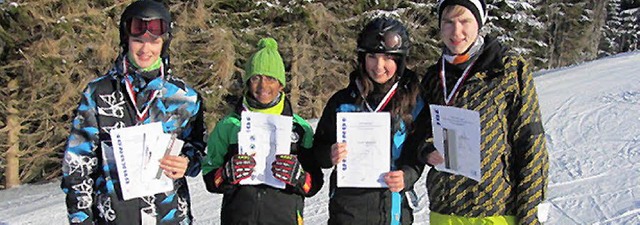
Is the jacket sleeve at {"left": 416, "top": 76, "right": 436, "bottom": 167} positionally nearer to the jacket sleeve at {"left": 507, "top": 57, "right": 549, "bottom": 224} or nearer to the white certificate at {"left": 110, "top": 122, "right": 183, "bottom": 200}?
the jacket sleeve at {"left": 507, "top": 57, "right": 549, "bottom": 224}

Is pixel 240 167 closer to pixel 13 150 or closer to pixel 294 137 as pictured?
pixel 294 137

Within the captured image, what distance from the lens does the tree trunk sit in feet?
46.6

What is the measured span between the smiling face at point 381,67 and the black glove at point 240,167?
0.85 meters

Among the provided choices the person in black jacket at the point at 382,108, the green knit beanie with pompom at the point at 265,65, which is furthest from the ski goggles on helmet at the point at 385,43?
the green knit beanie with pompom at the point at 265,65

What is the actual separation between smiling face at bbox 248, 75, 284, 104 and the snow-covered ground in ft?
10.9

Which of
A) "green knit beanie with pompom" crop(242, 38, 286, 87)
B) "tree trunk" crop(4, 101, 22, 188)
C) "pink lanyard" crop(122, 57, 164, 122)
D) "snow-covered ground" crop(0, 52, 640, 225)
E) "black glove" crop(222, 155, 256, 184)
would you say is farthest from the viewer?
"tree trunk" crop(4, 101, 22, 188)

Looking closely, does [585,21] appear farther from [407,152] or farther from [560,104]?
[407,152]

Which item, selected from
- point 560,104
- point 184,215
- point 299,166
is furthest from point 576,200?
point 560,104

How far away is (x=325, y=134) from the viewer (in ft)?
11.4

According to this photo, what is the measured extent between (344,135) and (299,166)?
308 mm

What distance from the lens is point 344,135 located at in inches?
129

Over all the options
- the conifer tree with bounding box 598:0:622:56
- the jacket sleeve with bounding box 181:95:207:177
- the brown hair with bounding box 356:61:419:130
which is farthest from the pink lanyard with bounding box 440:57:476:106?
the conifer tree with bounding box 598:0:622:56

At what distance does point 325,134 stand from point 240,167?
0.59 meters

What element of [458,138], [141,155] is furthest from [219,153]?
[458,138]
